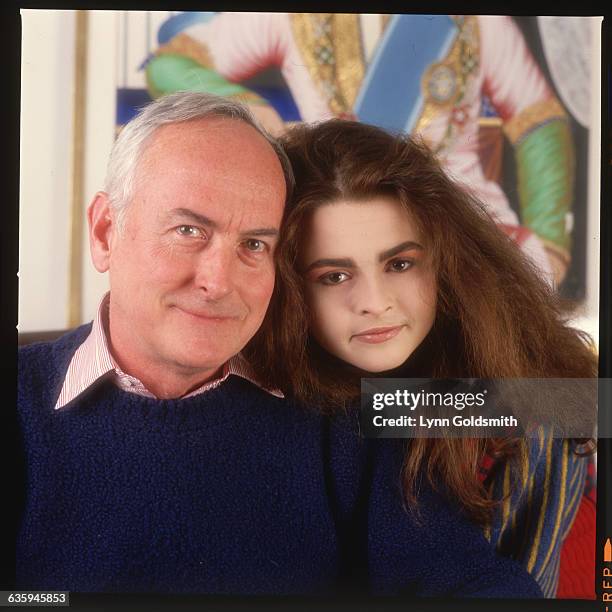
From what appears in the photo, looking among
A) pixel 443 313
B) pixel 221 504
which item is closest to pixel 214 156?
pixel 443 313

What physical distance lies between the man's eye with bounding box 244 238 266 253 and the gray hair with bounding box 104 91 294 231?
90mm

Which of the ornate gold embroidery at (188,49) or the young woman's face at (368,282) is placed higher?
the ornate gold embroidery at (188,49)

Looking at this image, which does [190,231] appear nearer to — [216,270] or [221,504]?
[216,270]

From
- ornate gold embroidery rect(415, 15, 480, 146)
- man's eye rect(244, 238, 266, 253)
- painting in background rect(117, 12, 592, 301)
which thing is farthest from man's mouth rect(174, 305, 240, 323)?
ornate gold embroidery rect(415, 15, 480, 146)

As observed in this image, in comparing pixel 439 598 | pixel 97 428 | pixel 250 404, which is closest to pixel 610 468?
pixel 439 598

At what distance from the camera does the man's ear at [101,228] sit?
1.10 metres

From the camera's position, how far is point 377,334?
1.11 m

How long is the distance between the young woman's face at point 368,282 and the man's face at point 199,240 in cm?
8

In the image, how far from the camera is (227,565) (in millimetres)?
1120

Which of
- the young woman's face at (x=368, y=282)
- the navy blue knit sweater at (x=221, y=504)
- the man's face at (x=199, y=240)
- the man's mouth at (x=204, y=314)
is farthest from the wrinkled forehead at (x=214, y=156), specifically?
the navy blue knit sweater at (x=221, y=504)

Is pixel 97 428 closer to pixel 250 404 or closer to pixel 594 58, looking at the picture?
pixel 250 404

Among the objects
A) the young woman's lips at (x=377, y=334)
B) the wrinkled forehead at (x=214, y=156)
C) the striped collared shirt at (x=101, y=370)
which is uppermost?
the wrinkled forehead at (x=214, y=156)

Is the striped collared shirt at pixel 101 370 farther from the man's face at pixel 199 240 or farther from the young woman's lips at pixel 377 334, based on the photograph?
the young woman's lips at pixel 377 334

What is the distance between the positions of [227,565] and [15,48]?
972mm
